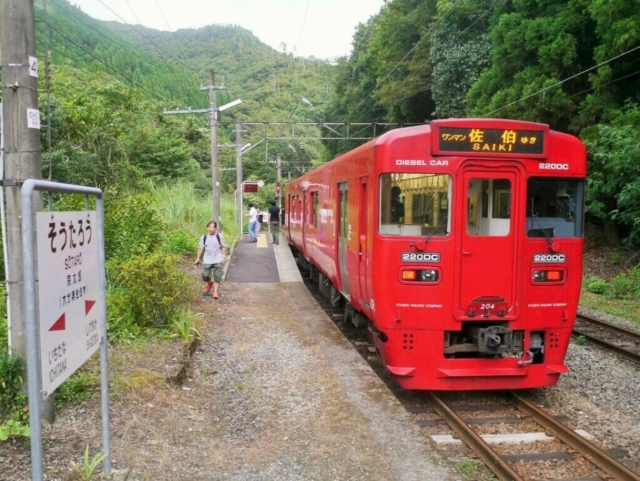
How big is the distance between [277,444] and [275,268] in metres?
11.6

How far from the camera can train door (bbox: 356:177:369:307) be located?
6.75 m

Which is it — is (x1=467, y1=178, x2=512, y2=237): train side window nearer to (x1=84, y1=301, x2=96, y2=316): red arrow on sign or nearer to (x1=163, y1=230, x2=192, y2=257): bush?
(x1=84, y1=301, x2=96, y2=316): red arrow on sign

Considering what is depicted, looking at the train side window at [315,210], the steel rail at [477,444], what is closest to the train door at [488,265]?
the steel rail at [477,444]

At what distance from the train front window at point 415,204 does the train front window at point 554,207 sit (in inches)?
35.0

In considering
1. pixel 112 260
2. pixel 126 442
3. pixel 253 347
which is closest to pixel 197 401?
pixel 126 442

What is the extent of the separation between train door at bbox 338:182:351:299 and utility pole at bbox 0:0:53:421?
439 centimetres

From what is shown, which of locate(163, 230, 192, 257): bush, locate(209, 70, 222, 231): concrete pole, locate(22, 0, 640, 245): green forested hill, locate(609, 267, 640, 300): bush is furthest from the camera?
locate(209, 70, 222, 231): concrete pole

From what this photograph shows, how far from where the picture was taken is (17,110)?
4293 millimetres

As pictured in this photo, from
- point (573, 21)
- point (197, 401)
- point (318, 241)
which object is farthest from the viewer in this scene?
point (573, 21)

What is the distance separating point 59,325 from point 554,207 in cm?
504

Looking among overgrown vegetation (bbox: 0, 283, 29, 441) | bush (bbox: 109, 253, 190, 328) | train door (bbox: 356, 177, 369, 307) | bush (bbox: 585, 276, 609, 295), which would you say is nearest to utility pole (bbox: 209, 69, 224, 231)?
bush (bbox: 109, 253, 190, 328)

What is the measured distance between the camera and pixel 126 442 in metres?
4.70

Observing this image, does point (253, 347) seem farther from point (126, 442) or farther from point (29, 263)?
point (29, 263)

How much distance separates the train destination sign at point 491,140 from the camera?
5988mm
